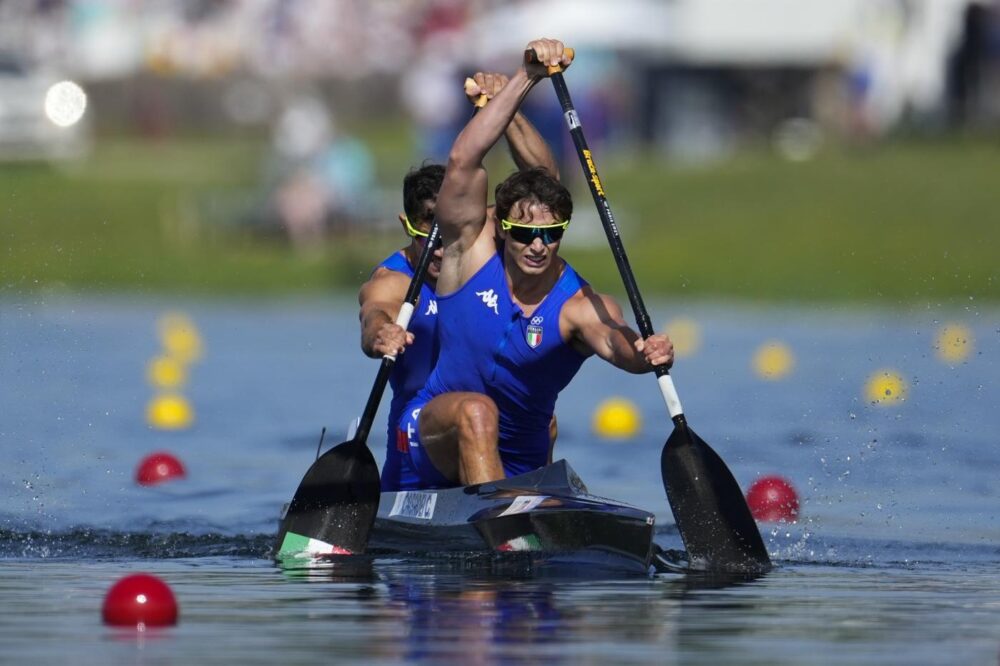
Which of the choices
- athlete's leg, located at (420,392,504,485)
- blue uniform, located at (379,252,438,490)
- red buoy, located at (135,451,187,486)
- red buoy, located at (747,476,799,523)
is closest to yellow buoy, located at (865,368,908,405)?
red buoy, located at (747,476,799,523)

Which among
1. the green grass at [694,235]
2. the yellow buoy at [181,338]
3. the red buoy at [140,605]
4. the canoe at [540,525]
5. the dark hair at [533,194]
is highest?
the green grass at [694,235]

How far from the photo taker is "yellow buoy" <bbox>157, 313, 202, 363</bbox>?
19562 mm

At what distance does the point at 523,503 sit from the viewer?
8.47 meters

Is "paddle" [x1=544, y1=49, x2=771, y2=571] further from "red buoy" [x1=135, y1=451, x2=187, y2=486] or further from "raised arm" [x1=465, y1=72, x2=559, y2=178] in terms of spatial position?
"red buoy" [x1=135, y1=451, x2=187, y2=486]

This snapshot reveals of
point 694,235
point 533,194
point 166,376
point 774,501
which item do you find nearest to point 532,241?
point 533,194

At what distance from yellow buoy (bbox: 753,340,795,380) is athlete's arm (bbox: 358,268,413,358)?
8.20m

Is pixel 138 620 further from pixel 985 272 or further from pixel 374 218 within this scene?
pixel 374 218

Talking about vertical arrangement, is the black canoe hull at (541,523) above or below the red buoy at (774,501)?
below

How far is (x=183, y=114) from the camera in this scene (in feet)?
137

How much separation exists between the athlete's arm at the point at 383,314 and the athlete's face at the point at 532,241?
66 centimetres

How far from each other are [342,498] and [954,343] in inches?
465

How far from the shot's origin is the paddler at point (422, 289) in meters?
9.64

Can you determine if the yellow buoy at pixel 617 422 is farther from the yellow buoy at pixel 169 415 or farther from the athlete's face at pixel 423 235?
the athlete's face at pixel 423 235

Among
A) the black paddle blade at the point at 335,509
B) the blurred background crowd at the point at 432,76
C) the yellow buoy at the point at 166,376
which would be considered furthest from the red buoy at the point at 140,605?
the blurred background crowd at the point at 432,76
